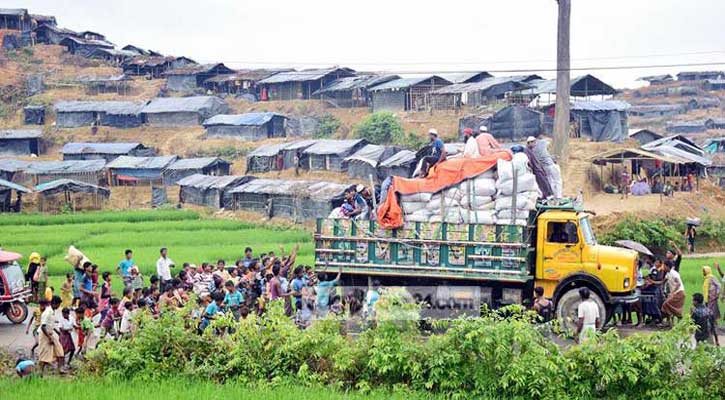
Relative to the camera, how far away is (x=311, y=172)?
171 feet

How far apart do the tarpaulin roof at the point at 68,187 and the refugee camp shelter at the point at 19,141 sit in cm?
1199

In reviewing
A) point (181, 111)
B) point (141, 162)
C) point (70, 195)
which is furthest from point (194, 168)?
point (181, 111)

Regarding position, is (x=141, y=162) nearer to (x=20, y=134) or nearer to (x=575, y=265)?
(x=20, y=134)

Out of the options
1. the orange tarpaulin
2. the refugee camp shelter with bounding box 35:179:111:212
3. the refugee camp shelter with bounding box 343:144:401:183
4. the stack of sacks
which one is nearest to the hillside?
the refugee camp shelter with bounding box 343:144:401:183

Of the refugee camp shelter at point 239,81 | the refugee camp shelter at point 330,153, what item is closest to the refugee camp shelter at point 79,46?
the refugee camp shelter at point 239,81

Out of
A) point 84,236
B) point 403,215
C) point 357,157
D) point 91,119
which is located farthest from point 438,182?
point 91,119

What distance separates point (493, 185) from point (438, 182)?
3.84ft

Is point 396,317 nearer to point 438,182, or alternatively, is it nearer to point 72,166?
point 438,182

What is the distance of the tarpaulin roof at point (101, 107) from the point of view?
6475cm

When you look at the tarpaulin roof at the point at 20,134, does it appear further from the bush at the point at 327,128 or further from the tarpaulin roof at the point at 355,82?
the tarpaulin roof at the point at 355,82

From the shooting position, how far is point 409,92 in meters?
58.2

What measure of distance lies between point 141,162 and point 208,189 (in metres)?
7.69

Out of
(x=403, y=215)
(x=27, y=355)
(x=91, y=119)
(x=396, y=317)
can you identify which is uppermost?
(x=91, y=119)

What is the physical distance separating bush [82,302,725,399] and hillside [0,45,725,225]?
21.0 meters
